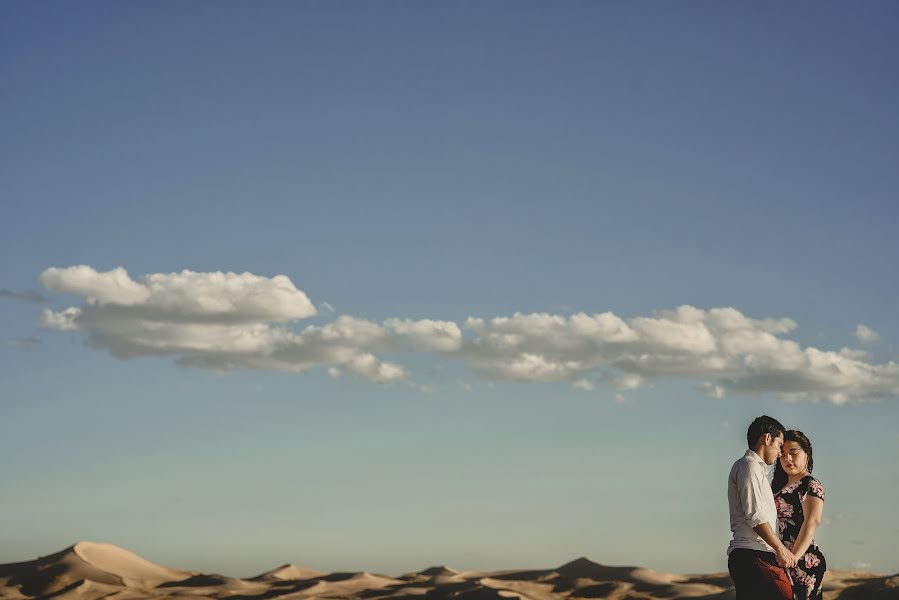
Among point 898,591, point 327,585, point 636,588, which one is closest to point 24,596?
point 327,585

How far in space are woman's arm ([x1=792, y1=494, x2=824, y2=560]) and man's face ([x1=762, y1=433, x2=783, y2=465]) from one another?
0.71 metres

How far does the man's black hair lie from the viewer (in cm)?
812

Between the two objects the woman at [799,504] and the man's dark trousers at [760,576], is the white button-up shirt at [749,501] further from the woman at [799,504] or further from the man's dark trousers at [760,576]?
the woman at [799,504]

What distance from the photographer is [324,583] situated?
149ft

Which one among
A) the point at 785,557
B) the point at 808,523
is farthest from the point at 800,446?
the point at 785,557

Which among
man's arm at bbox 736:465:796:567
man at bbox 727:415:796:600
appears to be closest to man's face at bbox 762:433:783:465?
man at bbox 727:415:796:600

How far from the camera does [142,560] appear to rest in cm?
5262

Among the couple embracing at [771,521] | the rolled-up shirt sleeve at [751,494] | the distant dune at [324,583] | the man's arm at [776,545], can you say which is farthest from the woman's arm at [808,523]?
the distant dune at [324,583]

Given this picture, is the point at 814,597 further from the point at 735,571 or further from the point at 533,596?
the point at 533,596

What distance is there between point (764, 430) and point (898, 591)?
16.0 meters

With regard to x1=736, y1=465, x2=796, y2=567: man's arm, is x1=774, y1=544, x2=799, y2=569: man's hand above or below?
below

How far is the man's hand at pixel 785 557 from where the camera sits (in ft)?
26.1

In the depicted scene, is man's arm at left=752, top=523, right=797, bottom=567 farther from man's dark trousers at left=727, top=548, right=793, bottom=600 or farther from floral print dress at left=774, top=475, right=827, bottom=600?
floral print dress at left=774, top=475, right=827, bottom=600

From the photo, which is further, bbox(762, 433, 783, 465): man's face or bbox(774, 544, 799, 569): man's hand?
bbox(762, 433, 783, 465): man's face
